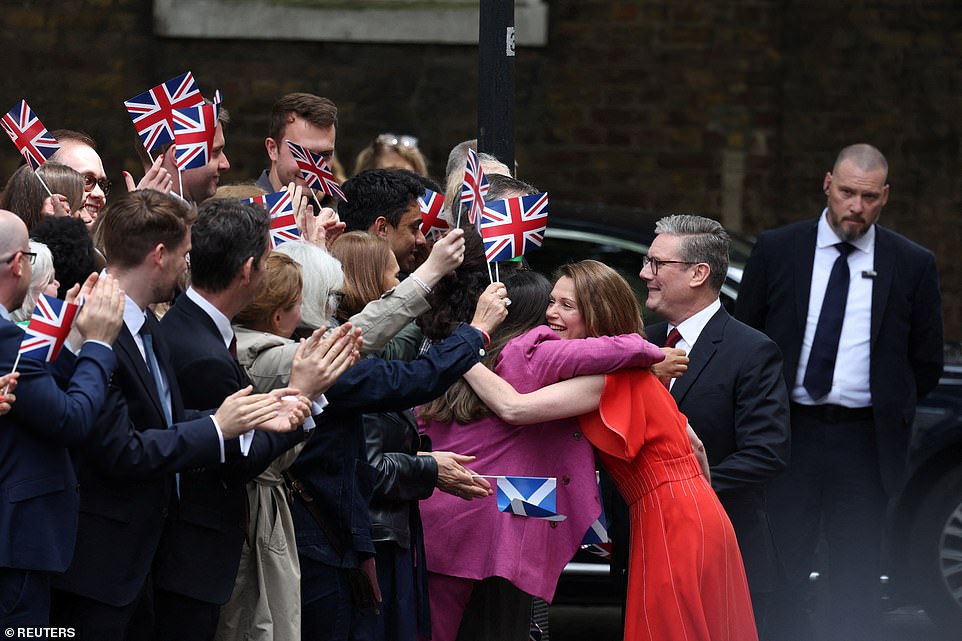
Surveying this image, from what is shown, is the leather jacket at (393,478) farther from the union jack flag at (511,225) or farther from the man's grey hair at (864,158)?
the man's grey hair at (864,158)

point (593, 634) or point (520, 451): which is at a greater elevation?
point (520, 451)

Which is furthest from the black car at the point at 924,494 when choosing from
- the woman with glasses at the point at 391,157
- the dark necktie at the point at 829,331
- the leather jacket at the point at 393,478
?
the leather jacket at the point at 393,478

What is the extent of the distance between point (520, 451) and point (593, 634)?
272 cm

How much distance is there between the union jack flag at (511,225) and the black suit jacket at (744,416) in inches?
29.0

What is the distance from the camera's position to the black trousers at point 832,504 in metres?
6.83

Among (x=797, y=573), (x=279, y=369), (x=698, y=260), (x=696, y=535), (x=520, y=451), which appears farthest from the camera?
(x=797, y=573)

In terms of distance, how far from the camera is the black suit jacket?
562 centimetres

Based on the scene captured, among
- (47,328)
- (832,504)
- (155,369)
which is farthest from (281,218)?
(832,504)

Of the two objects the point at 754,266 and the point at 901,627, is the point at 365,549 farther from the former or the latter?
the point at 901,627

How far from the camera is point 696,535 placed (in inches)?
197

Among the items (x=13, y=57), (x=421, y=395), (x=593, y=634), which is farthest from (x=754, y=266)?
(x=13, y=57)

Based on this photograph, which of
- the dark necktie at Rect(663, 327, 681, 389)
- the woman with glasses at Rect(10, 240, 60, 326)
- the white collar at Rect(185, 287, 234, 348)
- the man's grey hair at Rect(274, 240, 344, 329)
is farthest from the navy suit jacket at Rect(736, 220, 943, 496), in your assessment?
the woman with glasses at Rect(10, 240, 60, 326)
